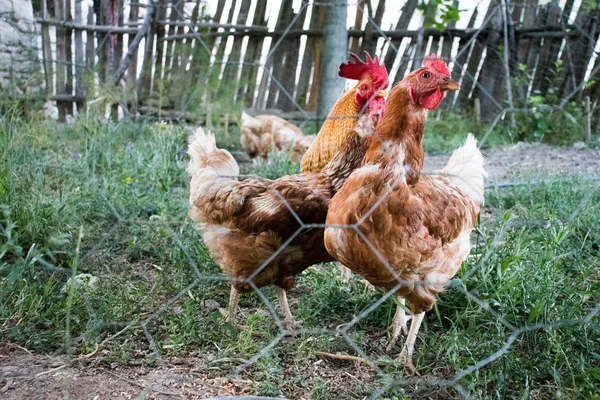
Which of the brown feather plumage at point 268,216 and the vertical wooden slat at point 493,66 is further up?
the vertical wooden slat at point 493,66

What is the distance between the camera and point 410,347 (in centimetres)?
162

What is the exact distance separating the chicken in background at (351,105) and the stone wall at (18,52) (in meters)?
2.08

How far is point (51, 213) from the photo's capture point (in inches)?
80.0

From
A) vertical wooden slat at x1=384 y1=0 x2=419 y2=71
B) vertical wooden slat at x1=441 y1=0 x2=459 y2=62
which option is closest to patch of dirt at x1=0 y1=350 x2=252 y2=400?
vertical wooden slat at x1=384 y1=0 x2=419 y2=71

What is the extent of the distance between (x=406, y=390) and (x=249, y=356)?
1.52 feet

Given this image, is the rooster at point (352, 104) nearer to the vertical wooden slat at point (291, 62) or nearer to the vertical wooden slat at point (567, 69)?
the vertical wooden slat at point (291, 62)

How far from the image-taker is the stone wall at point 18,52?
11.1ft

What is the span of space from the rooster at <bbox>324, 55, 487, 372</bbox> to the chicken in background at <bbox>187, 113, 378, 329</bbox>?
0.17m

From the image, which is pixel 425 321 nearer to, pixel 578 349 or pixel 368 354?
pixel 368 354

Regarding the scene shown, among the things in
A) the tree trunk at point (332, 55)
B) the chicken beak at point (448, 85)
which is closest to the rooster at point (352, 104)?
the chicken beak at point (448, 85)

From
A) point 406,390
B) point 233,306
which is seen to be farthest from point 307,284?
point 406,390

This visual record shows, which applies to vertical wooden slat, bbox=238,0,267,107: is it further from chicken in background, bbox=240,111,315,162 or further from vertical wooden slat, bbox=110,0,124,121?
vertical wooden slat, bbox=110,0,124,121

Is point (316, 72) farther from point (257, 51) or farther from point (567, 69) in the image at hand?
point (567, 69)

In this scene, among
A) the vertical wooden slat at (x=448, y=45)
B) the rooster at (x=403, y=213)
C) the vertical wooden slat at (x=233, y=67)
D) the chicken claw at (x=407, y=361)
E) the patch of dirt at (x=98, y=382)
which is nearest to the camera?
the patch of dirt at (x=98, y=382)
